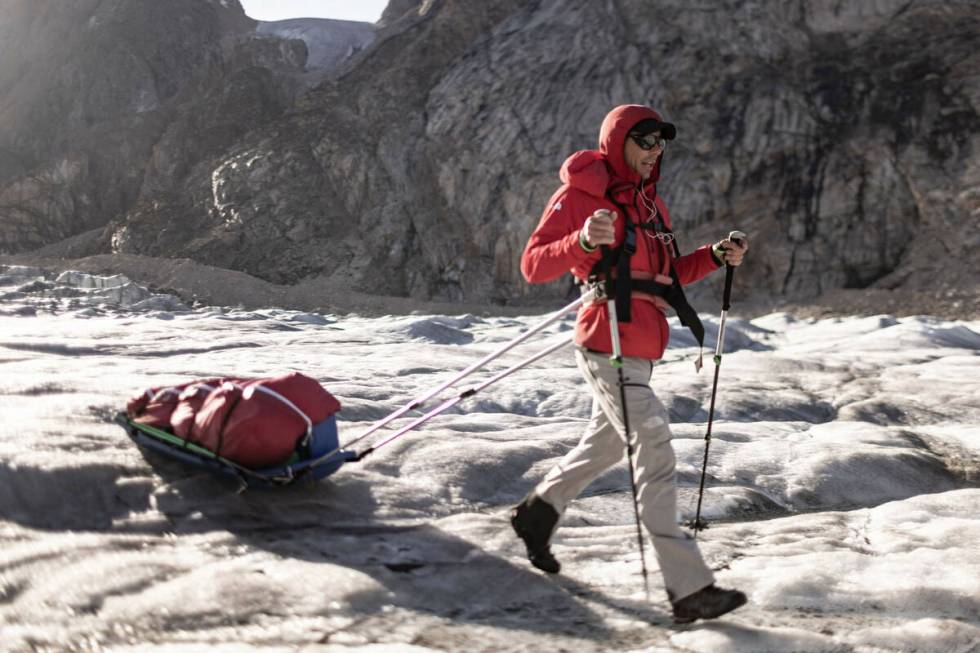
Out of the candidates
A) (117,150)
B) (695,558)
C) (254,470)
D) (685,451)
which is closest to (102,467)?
(254,470)

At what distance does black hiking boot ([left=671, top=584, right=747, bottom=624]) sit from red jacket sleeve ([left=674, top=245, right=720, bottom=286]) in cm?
151

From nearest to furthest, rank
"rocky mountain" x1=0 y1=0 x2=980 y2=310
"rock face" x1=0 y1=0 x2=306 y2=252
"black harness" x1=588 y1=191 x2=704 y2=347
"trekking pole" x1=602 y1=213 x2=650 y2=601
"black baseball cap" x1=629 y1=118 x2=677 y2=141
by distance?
1. "trekking pole" x1=602 y1=213 x2=650 y2=601
2. "black harness" x1=588 y1=191 x2=704 y2=347
3. "black baseball cap" x1=629 y1=118 x2=677 y2=141
4. "rocky mountain" x1=0 y1=0 x2=980 y2=310
5. "rock face" x1=0 y1=0 x2=306 y2=252

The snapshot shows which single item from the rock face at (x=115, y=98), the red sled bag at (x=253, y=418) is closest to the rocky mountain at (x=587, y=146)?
the rock face at (x=115, y=98)

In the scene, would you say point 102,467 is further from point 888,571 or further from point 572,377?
point 572,377

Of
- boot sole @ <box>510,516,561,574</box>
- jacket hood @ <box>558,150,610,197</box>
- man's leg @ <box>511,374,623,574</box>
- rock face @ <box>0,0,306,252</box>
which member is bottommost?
boot sole @ <box>510,516,561,574</box>

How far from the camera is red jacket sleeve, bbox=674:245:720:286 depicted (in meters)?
3.95

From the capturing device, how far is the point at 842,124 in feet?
74.6

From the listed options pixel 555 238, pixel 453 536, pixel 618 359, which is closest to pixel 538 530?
pixel 453 536

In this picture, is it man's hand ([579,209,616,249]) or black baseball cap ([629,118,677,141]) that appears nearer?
man's hand ([579,209,616,249])

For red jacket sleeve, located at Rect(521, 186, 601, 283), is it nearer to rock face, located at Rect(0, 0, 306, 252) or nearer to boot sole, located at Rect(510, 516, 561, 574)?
boot sole, located at Rect(510, 516, 561, 574)

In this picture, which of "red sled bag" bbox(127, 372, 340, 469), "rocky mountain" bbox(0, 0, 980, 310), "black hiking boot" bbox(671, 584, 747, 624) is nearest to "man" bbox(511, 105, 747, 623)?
"black hiking boot" bbox(671, 584, 747, 624)

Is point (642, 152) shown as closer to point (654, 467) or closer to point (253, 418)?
point (654, 467)

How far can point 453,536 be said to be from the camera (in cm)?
401

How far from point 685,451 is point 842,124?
67.0ft
